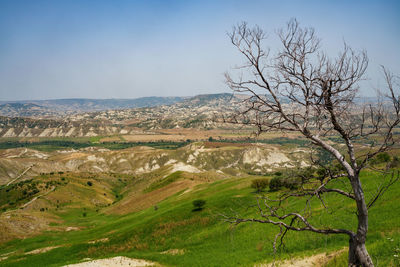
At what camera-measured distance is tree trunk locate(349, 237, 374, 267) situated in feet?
24.4

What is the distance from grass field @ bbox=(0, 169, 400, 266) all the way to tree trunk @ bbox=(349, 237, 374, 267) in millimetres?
2002

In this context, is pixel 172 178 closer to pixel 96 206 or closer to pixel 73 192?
pixel 96 206

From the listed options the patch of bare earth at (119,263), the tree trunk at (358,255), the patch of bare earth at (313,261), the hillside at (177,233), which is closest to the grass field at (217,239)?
the hillside at (177,233)

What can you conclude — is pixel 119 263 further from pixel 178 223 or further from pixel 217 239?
pixel 178 223

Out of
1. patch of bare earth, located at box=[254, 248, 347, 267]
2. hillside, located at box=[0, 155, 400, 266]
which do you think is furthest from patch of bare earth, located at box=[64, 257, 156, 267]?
patch of bare earth, located at box=[254, 248, 347, 267]

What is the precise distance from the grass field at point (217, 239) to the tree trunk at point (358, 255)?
200 centimetres

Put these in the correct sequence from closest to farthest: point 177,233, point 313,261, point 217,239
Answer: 1. point 313,261
2. point 217,239
3. point 177,233

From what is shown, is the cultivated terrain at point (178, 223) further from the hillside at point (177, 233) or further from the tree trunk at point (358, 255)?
the tree trunk at point (358, 255)

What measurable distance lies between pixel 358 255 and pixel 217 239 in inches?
976

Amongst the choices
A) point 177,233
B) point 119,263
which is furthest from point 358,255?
point 177,233

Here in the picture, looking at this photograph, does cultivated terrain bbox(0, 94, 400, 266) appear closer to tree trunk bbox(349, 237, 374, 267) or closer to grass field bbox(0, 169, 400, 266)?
grass field bbox(0, 169, 400, 266)

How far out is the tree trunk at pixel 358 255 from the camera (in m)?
7.43

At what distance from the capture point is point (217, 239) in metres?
30.7

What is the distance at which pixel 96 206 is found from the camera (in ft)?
296
